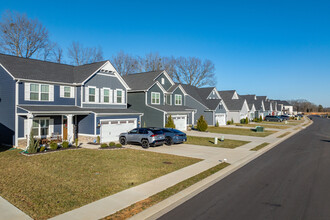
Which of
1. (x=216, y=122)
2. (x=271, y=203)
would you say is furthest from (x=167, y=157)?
(x=216, y=122)

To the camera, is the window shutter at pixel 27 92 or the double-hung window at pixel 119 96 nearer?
the window shutter at pixel 27 92

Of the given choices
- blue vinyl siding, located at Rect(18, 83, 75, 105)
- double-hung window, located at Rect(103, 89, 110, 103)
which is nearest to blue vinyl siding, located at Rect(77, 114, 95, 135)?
blue vinyl siding, located at Rect(18, 83, 75, 105)

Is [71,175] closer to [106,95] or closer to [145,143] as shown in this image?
[145,143]

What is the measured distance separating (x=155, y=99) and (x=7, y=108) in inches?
675

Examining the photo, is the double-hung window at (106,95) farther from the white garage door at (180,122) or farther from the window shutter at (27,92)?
the white garage door at (180,122)

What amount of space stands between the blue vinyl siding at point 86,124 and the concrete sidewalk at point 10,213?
13.8 metres

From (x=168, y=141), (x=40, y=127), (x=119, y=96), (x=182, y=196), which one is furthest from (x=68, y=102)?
(x=182, y=196)

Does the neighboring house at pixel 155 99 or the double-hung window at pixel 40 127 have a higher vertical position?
the neighboring house at pixel 155 99

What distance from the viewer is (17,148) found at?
18453 millimetres

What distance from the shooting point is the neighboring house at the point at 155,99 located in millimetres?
30072

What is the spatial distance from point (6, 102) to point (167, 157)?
14.3 m

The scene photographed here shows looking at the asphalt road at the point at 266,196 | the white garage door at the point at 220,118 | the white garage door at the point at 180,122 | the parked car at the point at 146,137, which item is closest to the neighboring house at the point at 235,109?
the white garage door at the point at 220,118

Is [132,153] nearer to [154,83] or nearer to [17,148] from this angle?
[17,148]

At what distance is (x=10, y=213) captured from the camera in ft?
24.1
